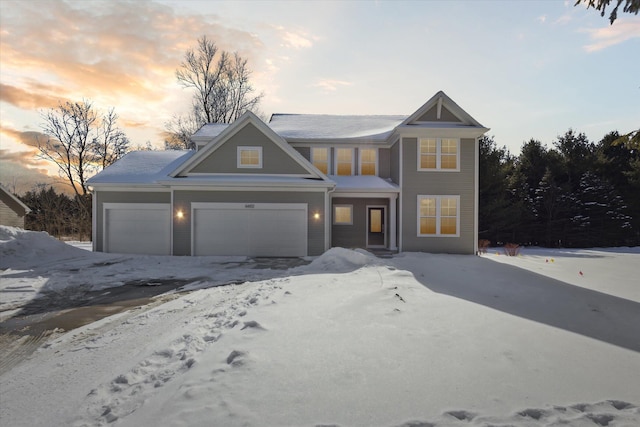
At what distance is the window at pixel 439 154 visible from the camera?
15.0 m

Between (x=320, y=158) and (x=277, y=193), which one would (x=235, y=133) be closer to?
(x=277, y=193)

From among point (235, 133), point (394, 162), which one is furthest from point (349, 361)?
point (394, 162)

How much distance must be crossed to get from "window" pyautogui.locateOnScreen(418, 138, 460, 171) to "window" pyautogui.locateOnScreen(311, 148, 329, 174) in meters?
4.62

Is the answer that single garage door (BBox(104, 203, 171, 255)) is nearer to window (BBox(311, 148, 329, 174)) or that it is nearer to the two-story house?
the two-story house

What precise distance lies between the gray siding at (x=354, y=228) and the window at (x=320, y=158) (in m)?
1.75

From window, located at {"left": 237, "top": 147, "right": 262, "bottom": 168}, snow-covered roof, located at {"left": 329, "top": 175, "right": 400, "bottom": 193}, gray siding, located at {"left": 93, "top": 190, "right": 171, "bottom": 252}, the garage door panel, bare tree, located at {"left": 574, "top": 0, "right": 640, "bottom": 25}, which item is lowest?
the garage door panel

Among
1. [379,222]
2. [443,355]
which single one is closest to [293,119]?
[379,222]

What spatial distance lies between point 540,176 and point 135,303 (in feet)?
101

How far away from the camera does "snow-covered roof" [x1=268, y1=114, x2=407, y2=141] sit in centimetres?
1698

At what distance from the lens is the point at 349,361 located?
3330 mm

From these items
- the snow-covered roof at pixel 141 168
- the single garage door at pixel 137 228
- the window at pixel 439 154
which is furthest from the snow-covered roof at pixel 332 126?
the single garage door at pixel 137 228

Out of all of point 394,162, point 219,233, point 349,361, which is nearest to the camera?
point 349,361

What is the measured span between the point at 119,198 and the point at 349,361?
14874 millimetres

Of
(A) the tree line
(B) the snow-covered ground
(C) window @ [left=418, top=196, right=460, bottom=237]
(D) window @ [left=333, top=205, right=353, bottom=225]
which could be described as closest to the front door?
(D) window @ [left=333, top=205, right=353, bottom=225]
